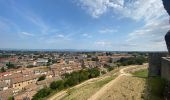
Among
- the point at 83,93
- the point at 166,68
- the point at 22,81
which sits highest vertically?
the point at 166,68

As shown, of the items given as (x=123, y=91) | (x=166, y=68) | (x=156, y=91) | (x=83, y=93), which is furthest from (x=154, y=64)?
(x=83, y=93)

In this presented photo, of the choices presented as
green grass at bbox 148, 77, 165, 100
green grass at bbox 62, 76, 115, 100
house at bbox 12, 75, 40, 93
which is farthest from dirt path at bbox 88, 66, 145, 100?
house at bbox 12, 75, 40, 93

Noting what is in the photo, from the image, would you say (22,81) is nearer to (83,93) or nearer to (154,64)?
(83,93)

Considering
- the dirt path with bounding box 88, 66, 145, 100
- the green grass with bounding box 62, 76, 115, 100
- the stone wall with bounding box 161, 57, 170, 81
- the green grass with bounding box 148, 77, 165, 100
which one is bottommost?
the green grass with bounding box 62, 76, 115, 100

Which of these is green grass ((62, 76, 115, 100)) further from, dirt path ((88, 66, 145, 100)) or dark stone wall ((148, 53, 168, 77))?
dark stone wall ((148, 53, 168, 77))

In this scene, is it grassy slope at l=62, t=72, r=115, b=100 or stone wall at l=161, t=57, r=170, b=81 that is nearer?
stone wall at l=161, t=57, r=170, b=81

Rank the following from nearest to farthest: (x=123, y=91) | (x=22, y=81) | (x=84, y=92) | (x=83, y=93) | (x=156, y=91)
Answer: (x=156, y=91) → (x=123, y=91) → (x=83, y=93) → (x=84, y=92) → (x=22, y=81)

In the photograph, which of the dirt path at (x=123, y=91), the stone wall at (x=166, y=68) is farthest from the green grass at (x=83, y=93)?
the stone wall at (x=166, y=68)

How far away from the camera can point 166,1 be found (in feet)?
68.8

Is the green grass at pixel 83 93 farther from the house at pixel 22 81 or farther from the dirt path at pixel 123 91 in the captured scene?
the house at pixel 22 81

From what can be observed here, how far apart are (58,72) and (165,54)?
61967 mm

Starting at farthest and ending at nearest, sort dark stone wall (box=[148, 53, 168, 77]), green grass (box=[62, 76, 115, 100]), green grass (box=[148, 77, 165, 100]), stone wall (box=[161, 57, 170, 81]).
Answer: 1. dark stone wall (box=[148, 53, 168, 77])
2. green grass (box=[62, 76, 115, 100])
3. stone wall (box=[161, 57, 170, 81])
4. green grass (box=[148, 77, 165, 100])

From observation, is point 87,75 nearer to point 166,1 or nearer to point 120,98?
point 120,98

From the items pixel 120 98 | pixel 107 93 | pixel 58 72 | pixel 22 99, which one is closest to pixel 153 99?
pixel 120 98
